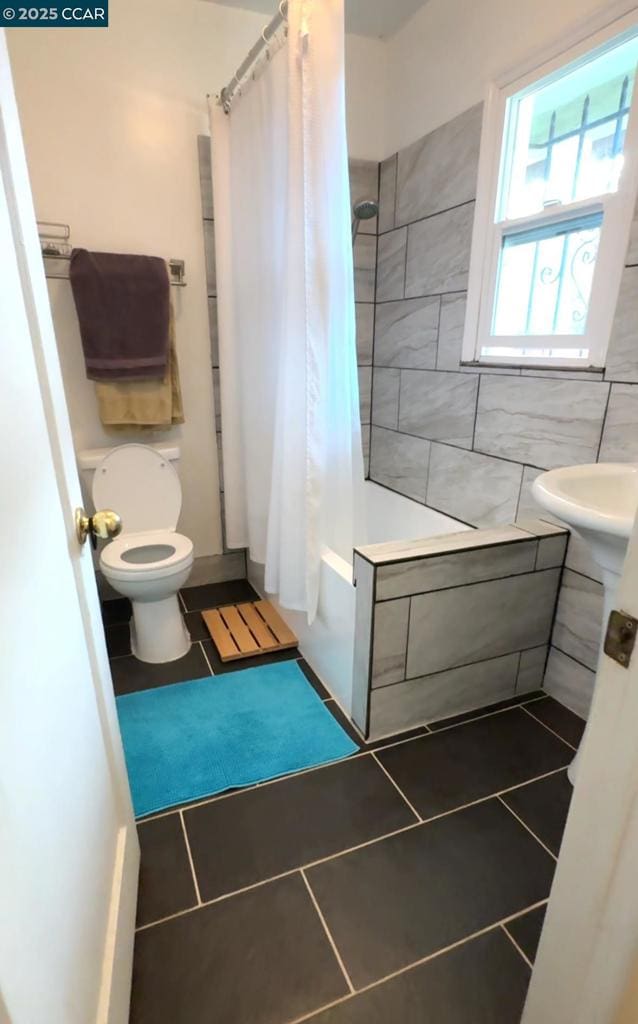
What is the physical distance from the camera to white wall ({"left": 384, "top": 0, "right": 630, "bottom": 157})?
158 cm

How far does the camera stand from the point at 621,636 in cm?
55

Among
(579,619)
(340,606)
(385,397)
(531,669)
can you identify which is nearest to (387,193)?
(385,397)

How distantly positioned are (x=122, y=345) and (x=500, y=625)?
1.85m

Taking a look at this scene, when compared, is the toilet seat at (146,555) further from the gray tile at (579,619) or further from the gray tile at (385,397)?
the gray tile at (579,619)

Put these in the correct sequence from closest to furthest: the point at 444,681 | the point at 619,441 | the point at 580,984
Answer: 1. the point at 580,984
2. the point at 619,441
3. the point at 444,681

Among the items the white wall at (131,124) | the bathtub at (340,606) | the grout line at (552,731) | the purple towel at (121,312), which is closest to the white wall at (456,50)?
the white wall at (131,124)

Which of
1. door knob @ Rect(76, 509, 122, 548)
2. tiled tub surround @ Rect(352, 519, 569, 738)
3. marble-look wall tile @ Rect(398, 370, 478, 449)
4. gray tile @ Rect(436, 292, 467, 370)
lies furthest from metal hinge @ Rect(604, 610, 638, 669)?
gray tile @ Rect(436, 292, 467, 370)

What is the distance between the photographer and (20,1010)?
19.7 inches

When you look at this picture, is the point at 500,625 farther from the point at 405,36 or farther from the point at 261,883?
the point at 405,36

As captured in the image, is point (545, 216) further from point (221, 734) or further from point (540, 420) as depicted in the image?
point (221, 734)

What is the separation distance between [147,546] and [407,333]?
5.02 ft

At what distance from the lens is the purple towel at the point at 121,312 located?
2.00 metres

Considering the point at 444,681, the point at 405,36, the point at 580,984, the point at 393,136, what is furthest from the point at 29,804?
the point at 405,36

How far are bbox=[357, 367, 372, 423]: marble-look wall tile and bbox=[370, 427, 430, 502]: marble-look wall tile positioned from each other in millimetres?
99
